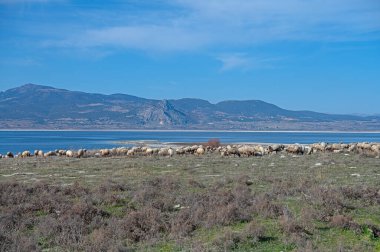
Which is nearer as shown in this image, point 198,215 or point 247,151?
point 198,215

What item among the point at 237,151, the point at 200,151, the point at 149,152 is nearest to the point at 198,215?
the point at 237,151

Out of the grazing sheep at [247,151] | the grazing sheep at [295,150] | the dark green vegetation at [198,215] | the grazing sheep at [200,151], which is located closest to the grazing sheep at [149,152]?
the grazing sheep at [200,151]

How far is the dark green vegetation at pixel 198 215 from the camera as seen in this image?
12.7 m

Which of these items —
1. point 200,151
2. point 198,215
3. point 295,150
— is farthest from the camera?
point 200,151

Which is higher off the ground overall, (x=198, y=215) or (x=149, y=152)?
(x=198, y=215)

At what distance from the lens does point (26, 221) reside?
49.0 ft

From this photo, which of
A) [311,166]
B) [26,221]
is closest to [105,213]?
[26,221]

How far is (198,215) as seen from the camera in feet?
49.1

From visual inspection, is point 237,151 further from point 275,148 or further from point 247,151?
point 275,148

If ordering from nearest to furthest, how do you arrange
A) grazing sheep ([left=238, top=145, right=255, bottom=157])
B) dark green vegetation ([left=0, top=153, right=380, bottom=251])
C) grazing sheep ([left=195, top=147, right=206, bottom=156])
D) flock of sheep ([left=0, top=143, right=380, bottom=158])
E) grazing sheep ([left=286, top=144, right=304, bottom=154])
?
dark green vegetation ([left=0, top=153, right=380, bottom=251]) < grazing sheep ([left=238, top=145, right=255, bottom=157]) < flock of sheep ([left=0, top=143, right=380, bottom=158]) < grazing sheep ([left=286, top=144, right=304, bottom=154]) < grazing sheep ([left=195, top=147, right=206, bottom=156])

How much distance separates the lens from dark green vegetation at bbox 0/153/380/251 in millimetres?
12719

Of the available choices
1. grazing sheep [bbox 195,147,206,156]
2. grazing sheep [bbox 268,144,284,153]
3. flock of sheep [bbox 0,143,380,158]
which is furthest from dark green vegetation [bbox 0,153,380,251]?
grazing sheep [bbox 195,147,206,156]

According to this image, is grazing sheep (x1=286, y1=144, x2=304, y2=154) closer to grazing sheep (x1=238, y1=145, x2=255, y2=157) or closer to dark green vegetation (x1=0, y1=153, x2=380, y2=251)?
grazing sheep (x1=238, y1=145, x2=255, y2=157)

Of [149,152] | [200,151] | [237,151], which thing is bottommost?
[149,152]
